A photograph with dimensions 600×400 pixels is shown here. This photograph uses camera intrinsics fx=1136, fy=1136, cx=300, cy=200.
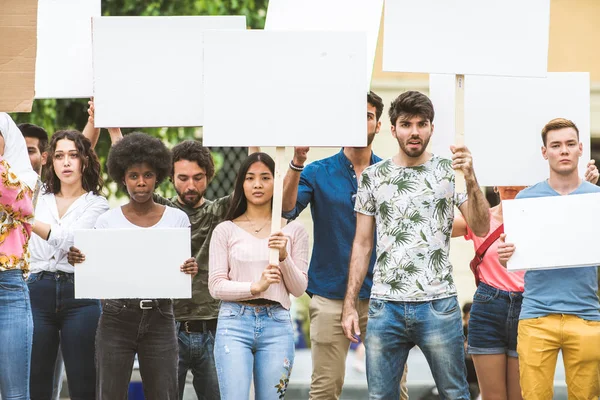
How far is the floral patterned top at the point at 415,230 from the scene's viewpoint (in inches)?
225

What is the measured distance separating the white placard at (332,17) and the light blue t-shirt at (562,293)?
1422mm

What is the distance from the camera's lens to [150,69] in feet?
20.8

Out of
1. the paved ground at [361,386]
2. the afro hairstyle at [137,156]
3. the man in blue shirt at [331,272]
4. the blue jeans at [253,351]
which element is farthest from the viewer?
the paved ground at [361,386]

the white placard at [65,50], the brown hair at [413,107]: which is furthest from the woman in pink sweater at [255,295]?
the white placard at [65,50]

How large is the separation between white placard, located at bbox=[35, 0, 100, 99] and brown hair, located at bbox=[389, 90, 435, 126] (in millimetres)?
1881

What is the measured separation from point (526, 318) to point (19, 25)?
3007mm

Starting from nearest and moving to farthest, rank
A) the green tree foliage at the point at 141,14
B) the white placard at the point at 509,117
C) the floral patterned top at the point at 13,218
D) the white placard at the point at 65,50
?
the floral patterned top at the point at 13,218, the white placard at the point at 509,117, the white placard at the point at 65,50, the green tree foliage at the point at 141,14

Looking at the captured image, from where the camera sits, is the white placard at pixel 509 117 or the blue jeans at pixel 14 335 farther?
the white placard at pixel 509 117

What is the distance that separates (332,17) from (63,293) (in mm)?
2167

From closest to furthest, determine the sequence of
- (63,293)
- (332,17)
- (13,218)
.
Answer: (13,218)
(63,293)
(332,17)

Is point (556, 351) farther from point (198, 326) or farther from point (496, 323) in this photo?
point (198, 326)

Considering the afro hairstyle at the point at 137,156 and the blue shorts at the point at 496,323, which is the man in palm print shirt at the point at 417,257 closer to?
the blue shorts at the point at 496,323

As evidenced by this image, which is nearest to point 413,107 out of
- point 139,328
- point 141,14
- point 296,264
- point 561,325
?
point 296,264

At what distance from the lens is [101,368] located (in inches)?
233
